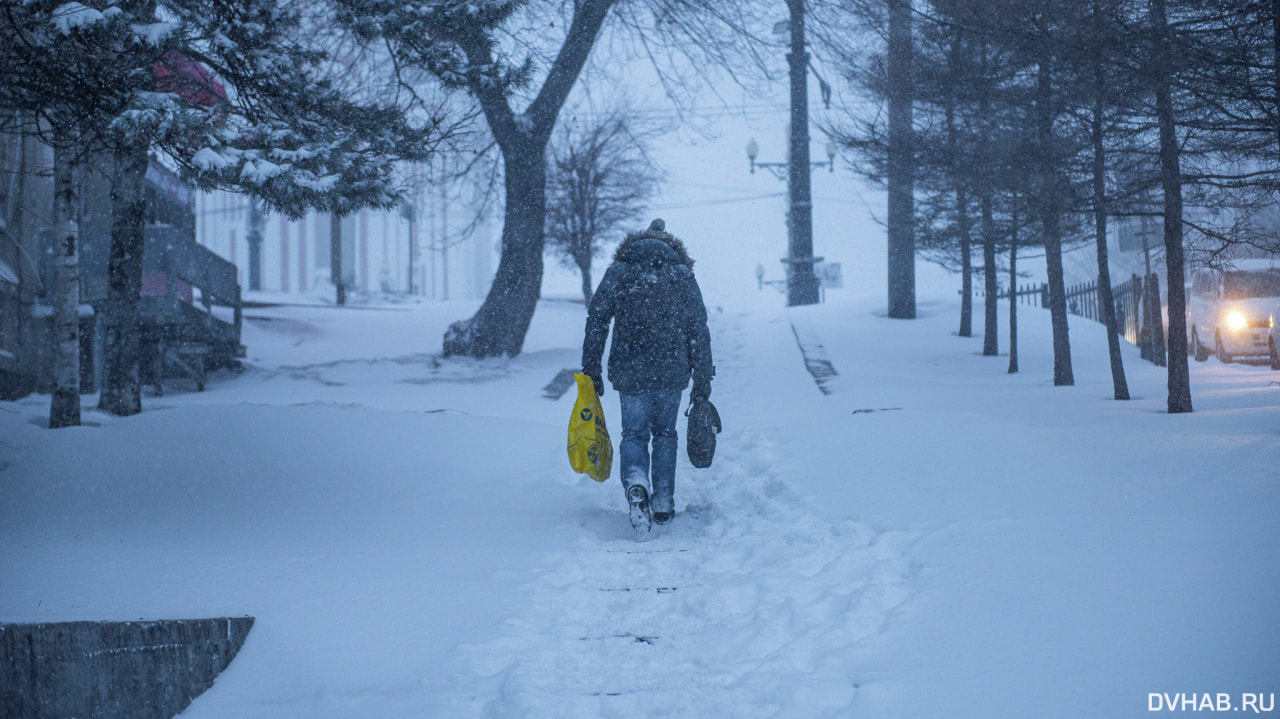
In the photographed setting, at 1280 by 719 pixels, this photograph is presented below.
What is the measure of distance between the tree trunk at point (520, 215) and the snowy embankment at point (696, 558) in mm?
5353

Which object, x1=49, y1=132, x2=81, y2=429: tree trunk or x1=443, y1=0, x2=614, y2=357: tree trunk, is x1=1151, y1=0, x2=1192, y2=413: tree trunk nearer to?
x1=443, y1=0, x2=614, y2=357: tree trunk

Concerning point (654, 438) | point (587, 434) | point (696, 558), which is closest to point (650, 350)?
point (654, 438)

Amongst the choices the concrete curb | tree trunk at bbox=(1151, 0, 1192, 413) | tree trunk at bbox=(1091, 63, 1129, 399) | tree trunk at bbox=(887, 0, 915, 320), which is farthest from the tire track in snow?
tree trunk at bbox=(887, 0, 915, 320)

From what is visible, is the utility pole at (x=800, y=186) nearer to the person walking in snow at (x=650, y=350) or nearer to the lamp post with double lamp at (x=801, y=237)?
the lamp post with double lamp at (x=801, y=237)

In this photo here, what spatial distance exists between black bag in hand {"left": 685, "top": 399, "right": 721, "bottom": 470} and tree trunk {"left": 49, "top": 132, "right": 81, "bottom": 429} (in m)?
5.54

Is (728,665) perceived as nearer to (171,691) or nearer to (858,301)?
(171,691)

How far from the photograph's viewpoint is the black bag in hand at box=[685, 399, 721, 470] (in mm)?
5152

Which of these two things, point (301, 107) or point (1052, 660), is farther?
point (301, 107)

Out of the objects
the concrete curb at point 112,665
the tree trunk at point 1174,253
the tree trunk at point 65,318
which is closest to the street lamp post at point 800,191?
the tree trunk at point 1174,253

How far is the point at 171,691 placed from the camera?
339 centimetres

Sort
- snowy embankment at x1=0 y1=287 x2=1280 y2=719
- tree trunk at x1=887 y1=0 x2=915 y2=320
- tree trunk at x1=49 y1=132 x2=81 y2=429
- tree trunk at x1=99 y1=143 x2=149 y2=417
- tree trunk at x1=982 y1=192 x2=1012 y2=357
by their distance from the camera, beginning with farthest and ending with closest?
1. tree trunk at x1=982 y1=192 x2=1012 y2=357
2. tree trunk at x1=887 y1=0 x2=915 y2=320
3. tree trunk at x1=99 y1=143 x2=149 y2=417
4. tree trunk at x1=49 y1=132 x2=81 y2=429
5. snowy embankment at x1=0 y1=287 x2=1280 y2=719

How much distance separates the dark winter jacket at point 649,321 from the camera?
16.3ft

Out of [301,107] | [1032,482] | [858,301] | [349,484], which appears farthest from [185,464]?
[858,301]

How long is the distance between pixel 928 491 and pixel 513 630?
2.49 m
